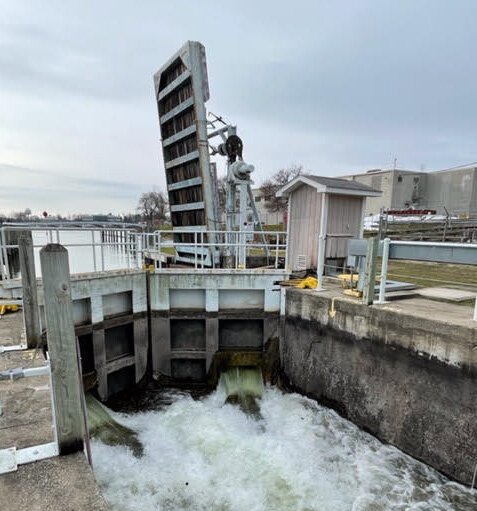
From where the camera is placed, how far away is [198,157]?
898 centimetres

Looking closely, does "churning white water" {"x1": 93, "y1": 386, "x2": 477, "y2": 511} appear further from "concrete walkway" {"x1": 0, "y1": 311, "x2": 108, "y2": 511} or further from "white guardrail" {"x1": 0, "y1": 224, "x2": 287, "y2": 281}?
"white guardrail" {"x1": 0, "y1": 224, "x2": 287, "y2": 281}

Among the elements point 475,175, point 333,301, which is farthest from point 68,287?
point 475,175

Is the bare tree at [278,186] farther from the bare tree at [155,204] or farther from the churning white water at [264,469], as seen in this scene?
the churning white water at [264,469]

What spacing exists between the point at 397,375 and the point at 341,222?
11.6 ft

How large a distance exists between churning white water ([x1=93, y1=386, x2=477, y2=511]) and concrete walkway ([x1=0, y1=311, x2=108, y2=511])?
2.04 m

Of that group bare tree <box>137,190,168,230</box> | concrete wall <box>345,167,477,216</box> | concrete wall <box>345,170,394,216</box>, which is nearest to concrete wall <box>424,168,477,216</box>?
concrete wall <box>345,167,477,216</box>

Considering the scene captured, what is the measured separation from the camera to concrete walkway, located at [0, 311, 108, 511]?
6.46 feet

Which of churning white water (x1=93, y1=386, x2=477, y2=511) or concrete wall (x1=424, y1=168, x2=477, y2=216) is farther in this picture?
concrete wall (x1=424, y1=168, x2=477, y2=216)

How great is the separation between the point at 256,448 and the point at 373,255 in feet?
11.8

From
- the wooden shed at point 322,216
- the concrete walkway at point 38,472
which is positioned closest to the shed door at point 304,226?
the wooden shed at point 322,216

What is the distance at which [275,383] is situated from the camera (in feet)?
23.0

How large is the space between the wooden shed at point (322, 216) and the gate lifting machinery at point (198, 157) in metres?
1.31

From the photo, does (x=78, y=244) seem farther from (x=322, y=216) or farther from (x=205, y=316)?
Result: (x=322, y=216)

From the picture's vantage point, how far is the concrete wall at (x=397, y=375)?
4316 mm
